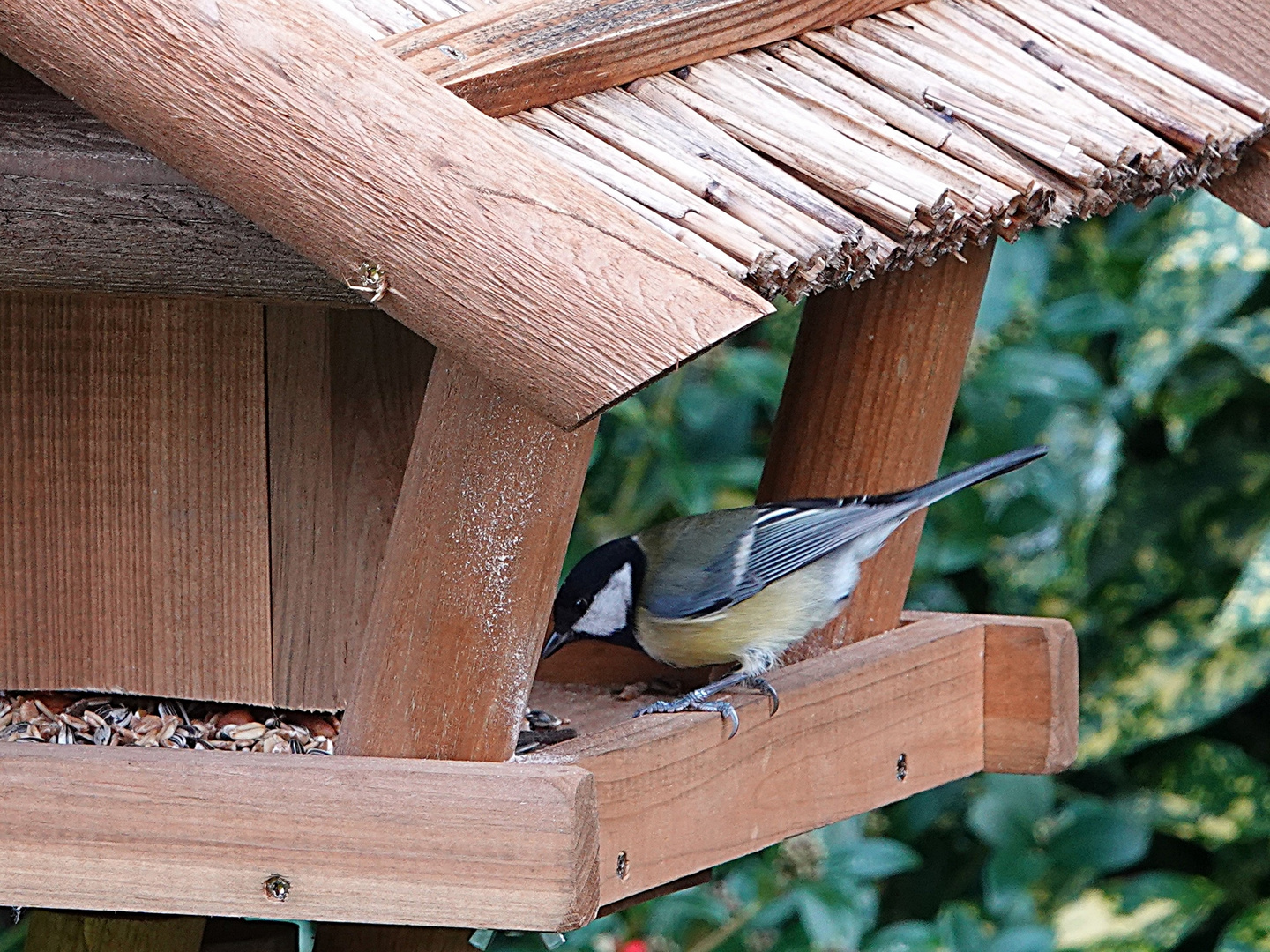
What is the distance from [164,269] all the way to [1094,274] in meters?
1.98

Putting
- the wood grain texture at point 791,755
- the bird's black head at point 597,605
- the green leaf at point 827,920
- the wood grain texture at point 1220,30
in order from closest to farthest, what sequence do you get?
the wood grain texture at point 791,755 → the wood grain texture at point 1220,30 → the bird's black head at point 597,605 → the green leaf at point 827,920

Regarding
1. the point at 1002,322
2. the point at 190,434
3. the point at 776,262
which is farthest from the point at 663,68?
the point at 1002,322

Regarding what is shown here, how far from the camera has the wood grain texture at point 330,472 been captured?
153 centimetres

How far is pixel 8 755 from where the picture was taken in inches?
48.9

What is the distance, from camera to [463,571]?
1.28 m

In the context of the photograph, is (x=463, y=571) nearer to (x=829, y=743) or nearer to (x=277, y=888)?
(x=277, y=888)

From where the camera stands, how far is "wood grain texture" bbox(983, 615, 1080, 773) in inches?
76.4

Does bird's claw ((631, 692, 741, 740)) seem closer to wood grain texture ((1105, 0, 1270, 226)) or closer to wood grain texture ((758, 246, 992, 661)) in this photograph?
wood grain texture ((758, 246, 992, 661))

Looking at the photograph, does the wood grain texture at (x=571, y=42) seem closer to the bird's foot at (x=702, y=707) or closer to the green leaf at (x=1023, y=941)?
the bird's foot at (x=702, y=707)

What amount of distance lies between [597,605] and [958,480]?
41 cm

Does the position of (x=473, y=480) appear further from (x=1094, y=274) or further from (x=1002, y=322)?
(x=1094, y=274)

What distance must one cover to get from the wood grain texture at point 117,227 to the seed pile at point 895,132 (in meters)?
0.20

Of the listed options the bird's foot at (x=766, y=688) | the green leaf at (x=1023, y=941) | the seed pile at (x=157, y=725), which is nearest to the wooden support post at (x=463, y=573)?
the seed pile at (x=157, y=725)

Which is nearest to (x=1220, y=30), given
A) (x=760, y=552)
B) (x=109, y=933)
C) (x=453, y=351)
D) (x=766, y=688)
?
(x=760, y=552)
